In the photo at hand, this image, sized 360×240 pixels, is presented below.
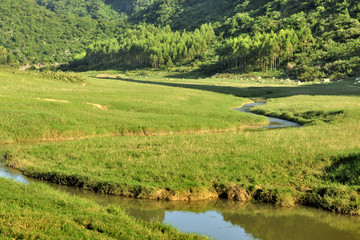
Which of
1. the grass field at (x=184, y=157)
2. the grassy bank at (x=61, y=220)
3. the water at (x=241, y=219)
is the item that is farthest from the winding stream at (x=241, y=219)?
the grassy bank at (x=61, y=220)

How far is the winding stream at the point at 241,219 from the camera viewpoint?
18.4 meters

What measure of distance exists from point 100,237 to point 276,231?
7.82 meters

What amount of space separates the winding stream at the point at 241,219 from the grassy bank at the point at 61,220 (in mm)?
2175

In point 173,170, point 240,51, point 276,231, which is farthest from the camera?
point 240,51

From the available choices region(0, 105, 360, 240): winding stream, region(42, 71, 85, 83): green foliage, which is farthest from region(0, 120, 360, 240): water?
region(42, 71, 85, 83): green foliage

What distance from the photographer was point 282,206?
71.6ft

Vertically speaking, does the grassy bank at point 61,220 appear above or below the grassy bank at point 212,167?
above

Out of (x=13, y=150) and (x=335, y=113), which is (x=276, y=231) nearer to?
(x=13, y=150)

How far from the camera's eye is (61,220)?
15.6 m

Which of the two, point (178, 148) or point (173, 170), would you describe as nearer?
point (173, 170)

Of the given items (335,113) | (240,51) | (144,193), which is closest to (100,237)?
(144,193)

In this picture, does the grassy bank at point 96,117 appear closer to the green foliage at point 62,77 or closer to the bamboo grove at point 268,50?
the green foliage at point 62,77

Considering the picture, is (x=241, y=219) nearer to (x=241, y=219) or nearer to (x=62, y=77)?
(x=241, y=219)

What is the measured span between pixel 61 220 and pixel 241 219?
839 cm
